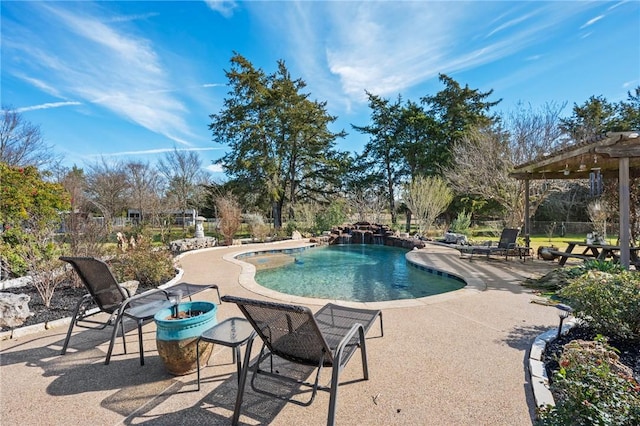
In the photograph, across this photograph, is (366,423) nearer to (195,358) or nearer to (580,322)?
(195,358)

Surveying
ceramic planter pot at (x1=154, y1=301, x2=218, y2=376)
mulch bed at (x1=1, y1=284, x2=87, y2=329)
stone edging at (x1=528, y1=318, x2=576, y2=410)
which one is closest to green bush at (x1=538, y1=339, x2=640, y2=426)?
stone edging at (x1=528, y1=318, x2=576, y2=410)

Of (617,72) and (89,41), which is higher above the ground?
(617,72)

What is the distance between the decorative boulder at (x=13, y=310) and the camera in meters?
3.65

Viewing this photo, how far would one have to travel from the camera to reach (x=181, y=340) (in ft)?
8.09

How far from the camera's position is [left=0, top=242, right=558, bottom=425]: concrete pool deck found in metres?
2.09

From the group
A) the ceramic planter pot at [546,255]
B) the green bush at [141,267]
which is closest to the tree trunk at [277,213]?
the green bush at [141,267]

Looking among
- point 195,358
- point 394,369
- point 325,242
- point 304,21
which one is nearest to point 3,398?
point 195,358

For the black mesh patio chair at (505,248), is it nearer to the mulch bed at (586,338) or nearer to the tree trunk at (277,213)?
the mulch bed at (586,338)

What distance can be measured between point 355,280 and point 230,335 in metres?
5.40

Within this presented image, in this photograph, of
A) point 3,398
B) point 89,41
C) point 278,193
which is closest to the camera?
point 3,398

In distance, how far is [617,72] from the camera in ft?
42.5

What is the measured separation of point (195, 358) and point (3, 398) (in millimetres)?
1421

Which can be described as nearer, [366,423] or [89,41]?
[366,423]

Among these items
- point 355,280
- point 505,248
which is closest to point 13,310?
point 355,280
